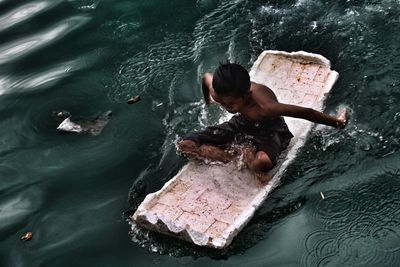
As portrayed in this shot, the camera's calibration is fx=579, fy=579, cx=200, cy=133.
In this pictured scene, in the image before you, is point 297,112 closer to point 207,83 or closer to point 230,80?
point 230,80

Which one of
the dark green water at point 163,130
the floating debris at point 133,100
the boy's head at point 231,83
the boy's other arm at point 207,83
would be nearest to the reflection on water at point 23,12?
the dark green water at point 163,130

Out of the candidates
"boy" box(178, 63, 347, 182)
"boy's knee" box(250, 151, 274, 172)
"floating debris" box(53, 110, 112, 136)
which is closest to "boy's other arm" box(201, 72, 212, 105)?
"boy" box(178, 63, 347, 182)

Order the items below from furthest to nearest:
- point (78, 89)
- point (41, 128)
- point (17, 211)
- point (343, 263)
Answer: point (78, 89) → point (41, 128) → point (17, 211) → point (343, 263)

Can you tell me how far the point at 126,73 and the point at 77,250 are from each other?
2.64m

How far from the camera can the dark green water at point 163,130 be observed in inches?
184

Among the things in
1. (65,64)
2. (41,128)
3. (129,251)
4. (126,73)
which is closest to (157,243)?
(129,251)

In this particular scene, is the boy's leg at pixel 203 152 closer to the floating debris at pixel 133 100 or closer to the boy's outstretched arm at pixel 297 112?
the boy's outstretched arm at pixel 297 112

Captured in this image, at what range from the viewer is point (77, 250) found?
16.1ft

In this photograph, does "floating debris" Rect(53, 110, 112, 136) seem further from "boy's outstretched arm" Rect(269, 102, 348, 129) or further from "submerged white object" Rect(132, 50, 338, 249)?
"boy's outstretched arm" Rect(269, 102, 348, 129)

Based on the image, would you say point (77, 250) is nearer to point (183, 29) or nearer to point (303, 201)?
point (303, 201)

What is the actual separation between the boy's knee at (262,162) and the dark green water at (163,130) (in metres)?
0.27

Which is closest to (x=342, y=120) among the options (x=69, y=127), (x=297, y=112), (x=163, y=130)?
(x=297, y=112)

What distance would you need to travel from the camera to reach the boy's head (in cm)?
460

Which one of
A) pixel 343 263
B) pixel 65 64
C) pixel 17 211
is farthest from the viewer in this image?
pixel 65 64
